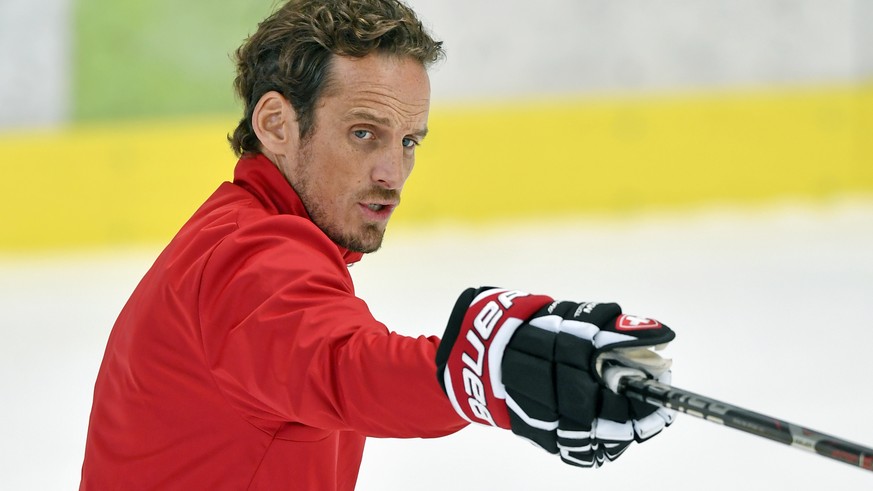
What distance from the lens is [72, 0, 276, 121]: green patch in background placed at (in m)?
5.53

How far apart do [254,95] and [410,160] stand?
0.76 ft

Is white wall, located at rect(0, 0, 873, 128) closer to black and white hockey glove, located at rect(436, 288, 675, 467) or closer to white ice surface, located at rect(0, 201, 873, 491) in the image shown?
white ice surface, located at rect(0, 201, 873, 491)

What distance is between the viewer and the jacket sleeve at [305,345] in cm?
99

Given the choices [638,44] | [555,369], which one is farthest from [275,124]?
[638,44]

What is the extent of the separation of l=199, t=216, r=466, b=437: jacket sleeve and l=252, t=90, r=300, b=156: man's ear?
0.30 m

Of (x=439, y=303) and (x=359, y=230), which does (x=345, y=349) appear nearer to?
(x=359, y=230)

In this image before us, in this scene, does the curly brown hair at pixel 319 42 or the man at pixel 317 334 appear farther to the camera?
the curly brown hair at pixel 319 42

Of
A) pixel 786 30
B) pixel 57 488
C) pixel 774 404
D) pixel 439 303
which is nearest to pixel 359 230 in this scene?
pixel 57 488

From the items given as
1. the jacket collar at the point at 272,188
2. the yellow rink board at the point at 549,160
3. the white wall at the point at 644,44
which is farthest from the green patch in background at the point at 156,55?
the jacket collar at the point at 272,188

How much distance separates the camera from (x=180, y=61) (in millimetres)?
5637

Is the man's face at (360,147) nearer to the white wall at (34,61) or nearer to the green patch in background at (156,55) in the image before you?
the green patch in background at (156,55)

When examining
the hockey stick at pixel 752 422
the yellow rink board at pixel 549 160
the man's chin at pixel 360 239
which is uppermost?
the yellow rink board at pixel 549 160

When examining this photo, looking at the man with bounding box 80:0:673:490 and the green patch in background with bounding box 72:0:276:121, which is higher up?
the green patch in background with bounding box 72:0:276:121

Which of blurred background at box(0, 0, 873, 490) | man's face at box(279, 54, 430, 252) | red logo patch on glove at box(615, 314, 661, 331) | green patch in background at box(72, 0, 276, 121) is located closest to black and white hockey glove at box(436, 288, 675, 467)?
red logo patch on glove at box(615, 314, 661, 331)
